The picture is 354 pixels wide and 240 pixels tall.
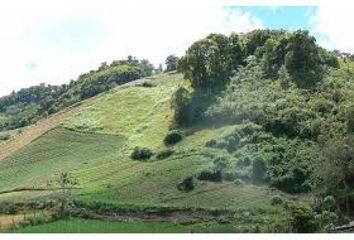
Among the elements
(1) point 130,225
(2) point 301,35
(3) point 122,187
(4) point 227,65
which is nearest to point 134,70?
(4) point 227,65

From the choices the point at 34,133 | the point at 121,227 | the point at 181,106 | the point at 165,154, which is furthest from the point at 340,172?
the point at 34,133

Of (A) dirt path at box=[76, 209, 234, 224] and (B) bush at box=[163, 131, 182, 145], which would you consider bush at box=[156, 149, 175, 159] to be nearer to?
(B) bush at box=[163, 131, 182, 145]

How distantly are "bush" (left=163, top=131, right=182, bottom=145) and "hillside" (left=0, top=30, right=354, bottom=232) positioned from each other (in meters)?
0.17

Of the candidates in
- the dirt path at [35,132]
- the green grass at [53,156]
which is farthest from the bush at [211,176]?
the dirt path at [35,132]

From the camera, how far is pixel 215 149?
250ft

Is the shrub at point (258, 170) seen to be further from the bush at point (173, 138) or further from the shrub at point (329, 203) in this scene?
the bush at point (173, 138)

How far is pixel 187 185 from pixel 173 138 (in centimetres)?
1540

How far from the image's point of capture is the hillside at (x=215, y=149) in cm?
6281

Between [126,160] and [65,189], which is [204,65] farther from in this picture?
[65,189]

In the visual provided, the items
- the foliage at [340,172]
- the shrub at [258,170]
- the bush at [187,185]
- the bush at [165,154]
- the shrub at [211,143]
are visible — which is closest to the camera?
the foliage at [340,172]

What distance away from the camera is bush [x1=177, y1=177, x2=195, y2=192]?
69562 mm

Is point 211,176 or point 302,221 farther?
point 211,176

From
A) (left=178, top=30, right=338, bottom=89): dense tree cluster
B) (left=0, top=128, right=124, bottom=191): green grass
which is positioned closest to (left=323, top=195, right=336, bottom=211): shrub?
(left=178, top=30, right=338, bottom=89): dense tree cluster

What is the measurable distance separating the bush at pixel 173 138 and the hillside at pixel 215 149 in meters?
0.17
